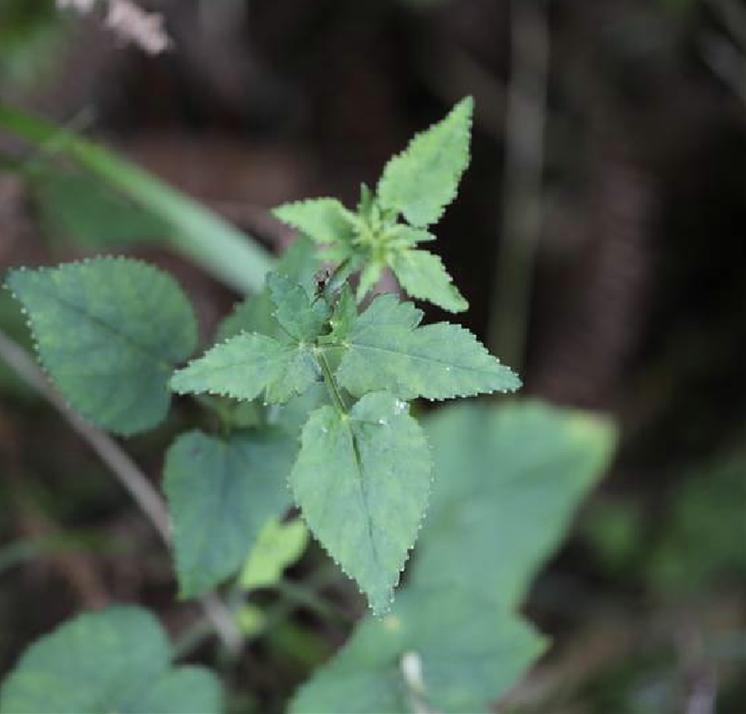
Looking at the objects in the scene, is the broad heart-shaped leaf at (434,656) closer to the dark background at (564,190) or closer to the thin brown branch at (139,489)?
the thin brown branch at (139,489)

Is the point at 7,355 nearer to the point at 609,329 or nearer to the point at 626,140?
the point at 609,329

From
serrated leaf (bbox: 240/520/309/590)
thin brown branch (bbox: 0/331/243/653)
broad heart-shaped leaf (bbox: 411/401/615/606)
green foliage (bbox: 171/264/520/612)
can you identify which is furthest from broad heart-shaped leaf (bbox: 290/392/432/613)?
broad heart-shaped leaf (bbox: 411/401/615/606)

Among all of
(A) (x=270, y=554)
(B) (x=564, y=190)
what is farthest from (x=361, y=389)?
(B) (x=564, y=190)

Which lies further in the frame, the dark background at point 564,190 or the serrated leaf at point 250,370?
the dark background at point 564,190

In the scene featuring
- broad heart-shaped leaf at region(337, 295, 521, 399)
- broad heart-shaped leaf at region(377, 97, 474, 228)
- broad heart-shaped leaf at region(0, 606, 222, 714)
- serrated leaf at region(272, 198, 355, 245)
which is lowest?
broad heart-shaped leaf at region(0, 606, 222, 714)

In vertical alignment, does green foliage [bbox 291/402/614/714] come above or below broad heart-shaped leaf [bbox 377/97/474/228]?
below

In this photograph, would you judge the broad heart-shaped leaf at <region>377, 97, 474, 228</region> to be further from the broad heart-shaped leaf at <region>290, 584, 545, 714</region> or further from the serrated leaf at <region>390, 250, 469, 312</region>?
the broad heart-shaped leaf at <region>290, 584, 545, 714</region>

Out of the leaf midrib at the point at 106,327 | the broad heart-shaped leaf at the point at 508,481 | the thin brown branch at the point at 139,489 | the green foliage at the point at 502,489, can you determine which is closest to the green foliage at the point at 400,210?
the leaf midrib at the point at 106,327
